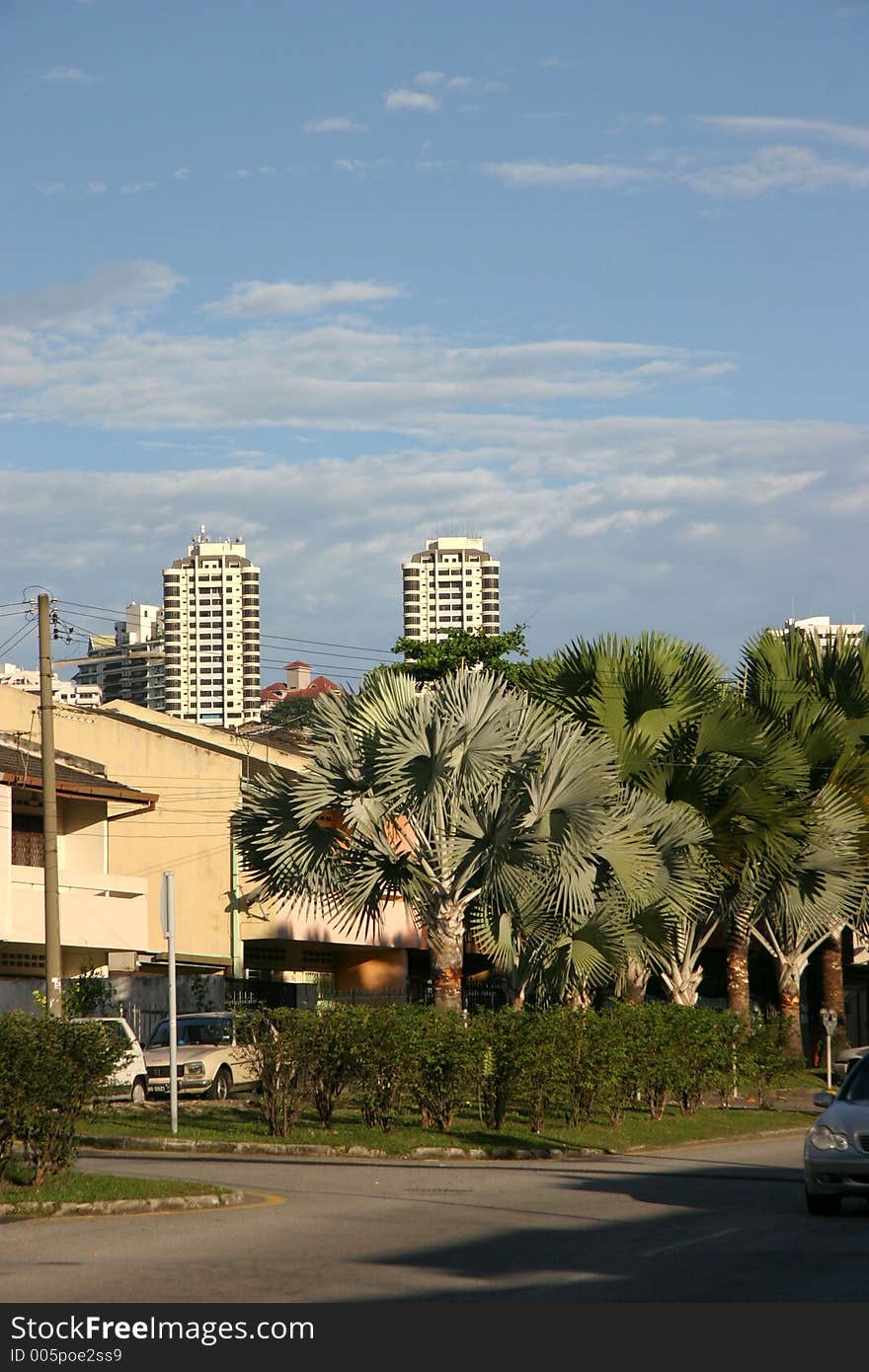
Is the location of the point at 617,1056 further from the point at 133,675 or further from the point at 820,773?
the point at 133,675

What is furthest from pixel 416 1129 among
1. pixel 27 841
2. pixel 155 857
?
pixel 155 857

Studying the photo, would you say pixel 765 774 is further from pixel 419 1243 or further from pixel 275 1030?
pixel 419 1243

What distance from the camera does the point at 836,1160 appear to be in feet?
48.6

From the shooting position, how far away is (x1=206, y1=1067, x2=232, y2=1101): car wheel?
104ft

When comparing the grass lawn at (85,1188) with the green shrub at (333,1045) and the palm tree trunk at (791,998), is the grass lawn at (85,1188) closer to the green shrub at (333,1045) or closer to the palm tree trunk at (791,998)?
the green shrub at (333,1045)

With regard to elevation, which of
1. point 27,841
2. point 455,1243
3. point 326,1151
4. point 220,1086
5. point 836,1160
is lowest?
point 220,1086

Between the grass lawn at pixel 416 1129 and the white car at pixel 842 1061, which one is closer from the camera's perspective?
the grass lawn at pixel 416 1129

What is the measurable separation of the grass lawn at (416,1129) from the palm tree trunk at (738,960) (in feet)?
27.2

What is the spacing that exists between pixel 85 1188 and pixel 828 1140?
6.39 meters

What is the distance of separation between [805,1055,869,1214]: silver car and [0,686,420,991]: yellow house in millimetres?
25555

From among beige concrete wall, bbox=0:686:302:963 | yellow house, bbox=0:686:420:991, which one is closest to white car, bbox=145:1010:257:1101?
yellow house, bbox=0:686:420:991

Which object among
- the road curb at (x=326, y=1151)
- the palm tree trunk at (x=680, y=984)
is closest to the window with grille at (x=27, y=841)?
the palm tree trunk at (x=680, y=984)

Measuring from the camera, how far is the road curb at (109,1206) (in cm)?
1467

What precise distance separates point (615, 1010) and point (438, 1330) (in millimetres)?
16763
